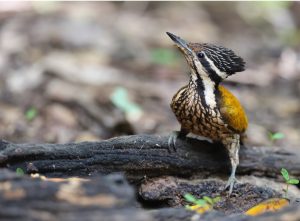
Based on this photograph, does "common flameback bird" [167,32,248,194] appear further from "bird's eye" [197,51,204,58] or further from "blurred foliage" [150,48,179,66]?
"blurred foliage" [150,48,179,66]

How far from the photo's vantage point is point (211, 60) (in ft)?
18.9

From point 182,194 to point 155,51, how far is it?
751 cm

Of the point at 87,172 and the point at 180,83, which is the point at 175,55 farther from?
the point at 87,172

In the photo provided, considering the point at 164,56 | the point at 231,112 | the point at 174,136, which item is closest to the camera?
the point at 231,112

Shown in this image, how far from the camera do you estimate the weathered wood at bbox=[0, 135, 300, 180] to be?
191 inches

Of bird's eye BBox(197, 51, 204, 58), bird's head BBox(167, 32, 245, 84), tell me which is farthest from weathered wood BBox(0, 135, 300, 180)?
bird's eye BBox(197, 51, 204, 58)

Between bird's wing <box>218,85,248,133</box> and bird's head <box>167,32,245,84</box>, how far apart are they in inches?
8.3

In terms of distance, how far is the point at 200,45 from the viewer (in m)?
5.82

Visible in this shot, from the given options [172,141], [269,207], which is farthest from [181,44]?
[269,207]

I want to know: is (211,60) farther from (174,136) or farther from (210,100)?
(174,136)

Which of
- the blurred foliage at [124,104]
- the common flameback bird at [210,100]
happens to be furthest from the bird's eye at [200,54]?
the blurred foliage at [124,104]

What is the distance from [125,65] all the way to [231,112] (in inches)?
238

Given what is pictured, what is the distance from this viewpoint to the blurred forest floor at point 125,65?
8.69 meters

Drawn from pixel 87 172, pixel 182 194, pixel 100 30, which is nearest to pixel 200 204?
pixel 182 194
